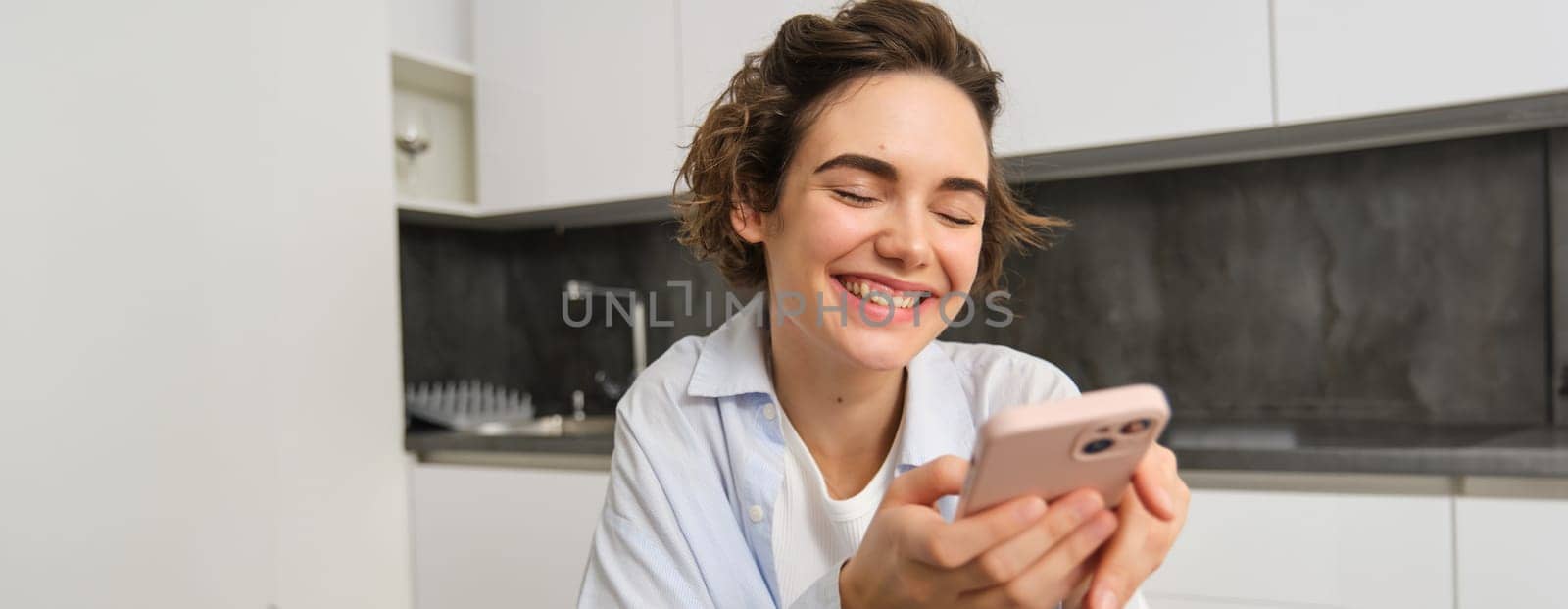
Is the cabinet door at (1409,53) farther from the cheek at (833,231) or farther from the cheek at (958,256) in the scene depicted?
the cheek at (833,231)

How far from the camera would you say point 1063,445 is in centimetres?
53

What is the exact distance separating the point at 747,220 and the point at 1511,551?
115 cm

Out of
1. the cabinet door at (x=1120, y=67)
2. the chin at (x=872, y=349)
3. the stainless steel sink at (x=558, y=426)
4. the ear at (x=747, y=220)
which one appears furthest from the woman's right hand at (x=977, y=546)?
the stainless steel sink at (x=558, y=426)

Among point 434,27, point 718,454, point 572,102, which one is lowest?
point 718,454

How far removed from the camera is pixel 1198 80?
1.71 metres

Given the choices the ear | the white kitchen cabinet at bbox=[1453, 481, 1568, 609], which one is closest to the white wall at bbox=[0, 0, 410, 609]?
the ear

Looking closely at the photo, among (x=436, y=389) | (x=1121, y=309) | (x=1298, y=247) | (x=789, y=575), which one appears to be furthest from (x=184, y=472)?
(x=1298, y=247)

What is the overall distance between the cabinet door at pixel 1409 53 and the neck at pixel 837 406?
0.99 metres

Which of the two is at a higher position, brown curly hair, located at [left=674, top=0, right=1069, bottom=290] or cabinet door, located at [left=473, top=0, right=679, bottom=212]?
cabinet door, located at [left=473, top=0, right=679, bottom=212]

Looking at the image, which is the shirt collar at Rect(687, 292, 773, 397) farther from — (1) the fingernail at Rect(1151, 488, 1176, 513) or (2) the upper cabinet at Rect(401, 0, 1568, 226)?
(1) the fingernail at Rect(1151, 488, 1176, 513)

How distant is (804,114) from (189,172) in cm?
132

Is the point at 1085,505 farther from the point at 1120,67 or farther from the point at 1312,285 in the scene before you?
the point at 1312,285

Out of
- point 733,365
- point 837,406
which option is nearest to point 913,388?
point 837,406

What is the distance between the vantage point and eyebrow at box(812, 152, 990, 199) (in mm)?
918
